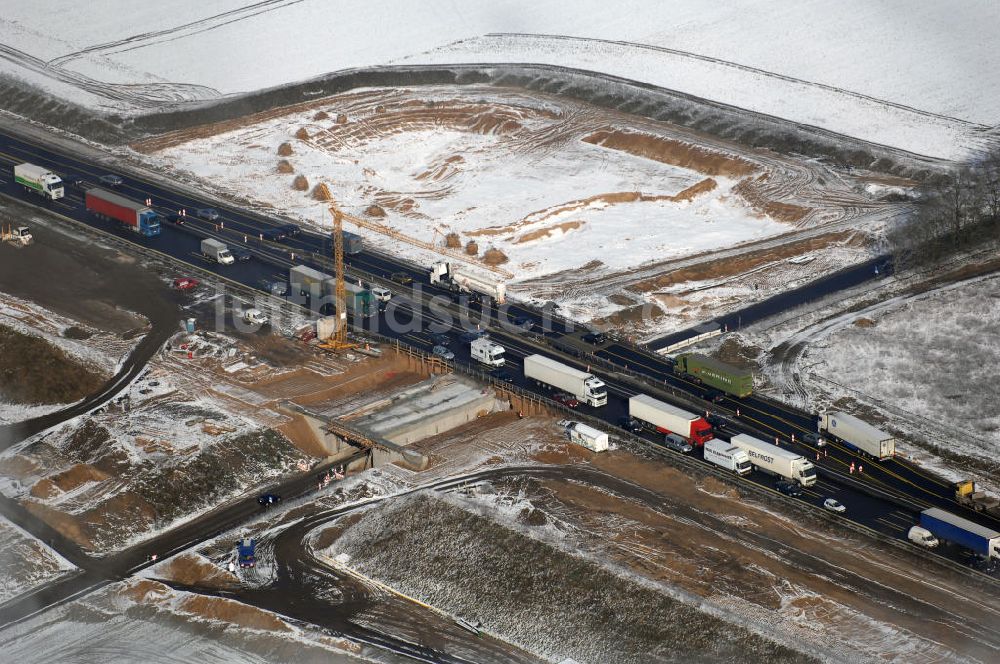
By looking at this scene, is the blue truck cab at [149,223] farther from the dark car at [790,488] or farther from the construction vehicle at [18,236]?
the dark car at [790,488]

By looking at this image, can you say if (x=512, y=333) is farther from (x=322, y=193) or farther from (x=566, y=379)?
(x=322, y=193)

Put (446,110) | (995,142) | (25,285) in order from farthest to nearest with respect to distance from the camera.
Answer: (446,110) → (995,142) → (25,285)

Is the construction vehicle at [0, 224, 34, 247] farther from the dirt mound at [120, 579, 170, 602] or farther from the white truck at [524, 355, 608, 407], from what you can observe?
the dirt mound at [120, 579, 170, 602]

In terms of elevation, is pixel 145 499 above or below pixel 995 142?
below

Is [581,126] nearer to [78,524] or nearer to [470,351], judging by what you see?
[470,351]

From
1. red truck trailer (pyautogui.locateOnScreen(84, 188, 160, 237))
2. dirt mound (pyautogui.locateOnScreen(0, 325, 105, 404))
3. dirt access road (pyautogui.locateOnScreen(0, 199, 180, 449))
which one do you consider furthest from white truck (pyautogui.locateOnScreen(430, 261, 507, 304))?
dirt mound (pyautogui.locateOnScreen(0, 325, 105, 404))

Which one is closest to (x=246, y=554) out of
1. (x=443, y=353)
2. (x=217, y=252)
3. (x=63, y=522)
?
(x=63, y=522)

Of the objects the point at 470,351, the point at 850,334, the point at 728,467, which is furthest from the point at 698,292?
the point at 728,467
